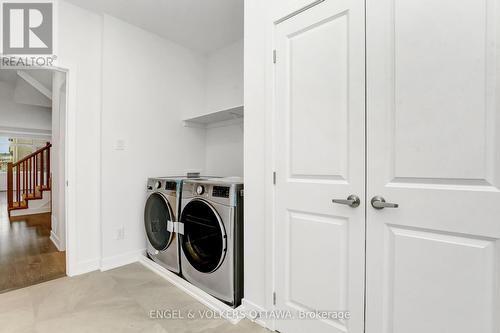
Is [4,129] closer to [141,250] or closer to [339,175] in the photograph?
[141,250]

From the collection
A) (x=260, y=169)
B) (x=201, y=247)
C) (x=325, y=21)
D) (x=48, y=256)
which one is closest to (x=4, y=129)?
(x=48, y=256)

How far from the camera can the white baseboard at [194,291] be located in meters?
1.72

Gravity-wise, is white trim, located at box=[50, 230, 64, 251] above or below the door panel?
below

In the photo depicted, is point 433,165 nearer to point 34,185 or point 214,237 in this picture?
point 214,237

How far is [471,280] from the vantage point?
96cm

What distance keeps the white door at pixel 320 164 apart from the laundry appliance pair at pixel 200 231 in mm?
375

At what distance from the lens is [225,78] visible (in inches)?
125

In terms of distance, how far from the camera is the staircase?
499 centimetres

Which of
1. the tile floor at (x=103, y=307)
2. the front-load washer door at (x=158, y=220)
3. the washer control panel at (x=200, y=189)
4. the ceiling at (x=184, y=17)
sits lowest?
the tile floor at (x=103, y=307)

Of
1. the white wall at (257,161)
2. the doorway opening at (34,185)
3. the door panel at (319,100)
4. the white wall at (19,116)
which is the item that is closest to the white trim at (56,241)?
the doorway opening at (34,185)

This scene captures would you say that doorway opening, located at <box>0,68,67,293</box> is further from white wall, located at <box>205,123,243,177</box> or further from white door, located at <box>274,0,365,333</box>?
white door, located at <box>274,0,365,333</box>

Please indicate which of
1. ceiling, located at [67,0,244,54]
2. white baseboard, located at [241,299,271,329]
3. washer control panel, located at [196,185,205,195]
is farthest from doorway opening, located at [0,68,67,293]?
white baseboard, located at [241,299,271,329]

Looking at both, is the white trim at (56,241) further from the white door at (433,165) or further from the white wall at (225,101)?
the white door at (433,165)

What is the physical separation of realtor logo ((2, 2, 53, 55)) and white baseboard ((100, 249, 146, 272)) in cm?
200
